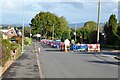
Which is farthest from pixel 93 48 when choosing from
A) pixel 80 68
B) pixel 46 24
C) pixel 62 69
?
pixel 46 24

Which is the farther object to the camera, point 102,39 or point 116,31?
point 102,39

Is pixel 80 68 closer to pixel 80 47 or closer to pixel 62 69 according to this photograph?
pixel 62 69

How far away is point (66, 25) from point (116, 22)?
85340 mm

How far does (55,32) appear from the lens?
137 m

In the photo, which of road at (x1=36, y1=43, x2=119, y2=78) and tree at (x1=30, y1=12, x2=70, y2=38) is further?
tree at (x1=30, y1=12, x2=70, y2=38)

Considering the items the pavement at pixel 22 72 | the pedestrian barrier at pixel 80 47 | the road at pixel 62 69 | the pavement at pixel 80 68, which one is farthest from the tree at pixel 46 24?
the pavement at pixel 22 72

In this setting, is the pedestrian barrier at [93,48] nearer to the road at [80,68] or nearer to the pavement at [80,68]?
the pavement at [80,68]

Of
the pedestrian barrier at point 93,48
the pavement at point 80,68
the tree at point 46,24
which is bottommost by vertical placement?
the pavement at point 80,68

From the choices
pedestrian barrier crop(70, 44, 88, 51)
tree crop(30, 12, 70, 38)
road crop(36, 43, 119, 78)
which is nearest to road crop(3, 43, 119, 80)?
road crop(36, 43, 119, 78)

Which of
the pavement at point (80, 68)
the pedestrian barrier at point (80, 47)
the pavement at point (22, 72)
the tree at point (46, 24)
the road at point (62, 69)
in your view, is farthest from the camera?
the tree at point (46, 24)

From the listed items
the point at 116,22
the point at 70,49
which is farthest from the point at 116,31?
the point at 70,49

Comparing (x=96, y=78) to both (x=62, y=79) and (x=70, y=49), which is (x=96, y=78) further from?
(x=70, y=49)

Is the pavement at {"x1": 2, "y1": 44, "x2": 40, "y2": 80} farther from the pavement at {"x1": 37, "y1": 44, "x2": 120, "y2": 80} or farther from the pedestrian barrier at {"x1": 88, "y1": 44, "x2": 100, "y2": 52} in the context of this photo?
the pedestrian barrier at {"x1": 88, "y1": 44, "x2": 100, "y2": 52}

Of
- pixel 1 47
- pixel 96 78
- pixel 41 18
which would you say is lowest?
pixel 96 78
